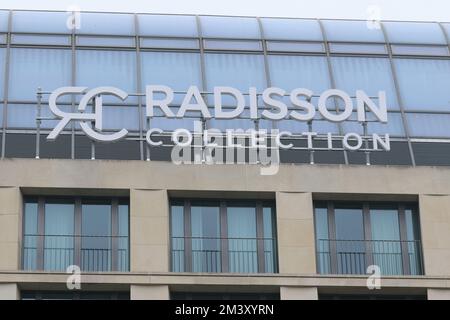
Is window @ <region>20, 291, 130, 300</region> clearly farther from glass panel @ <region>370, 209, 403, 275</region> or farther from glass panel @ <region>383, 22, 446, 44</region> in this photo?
glass panel @ <region>383, 22, 446, 44</region>

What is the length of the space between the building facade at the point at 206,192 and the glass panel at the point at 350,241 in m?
0.06

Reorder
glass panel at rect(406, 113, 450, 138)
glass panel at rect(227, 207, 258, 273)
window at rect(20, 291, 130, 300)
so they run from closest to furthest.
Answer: window at rect(20, 291, 130, 300) → glass panel at rect(227, 207, 258, 273) → glass panel at rect(406, 113, 450, 138)

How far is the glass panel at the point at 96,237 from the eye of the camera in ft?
133

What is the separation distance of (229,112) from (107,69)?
687 centimetres

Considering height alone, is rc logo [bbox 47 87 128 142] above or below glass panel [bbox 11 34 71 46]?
below

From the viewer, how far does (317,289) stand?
4031 cm

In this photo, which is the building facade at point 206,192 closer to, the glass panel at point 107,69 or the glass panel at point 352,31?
the glass panel at point 107,69

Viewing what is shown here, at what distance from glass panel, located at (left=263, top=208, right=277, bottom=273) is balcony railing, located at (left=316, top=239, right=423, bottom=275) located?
5.25 feet

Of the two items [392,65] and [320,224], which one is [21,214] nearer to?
[320,224]

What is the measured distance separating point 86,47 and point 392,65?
12.9m

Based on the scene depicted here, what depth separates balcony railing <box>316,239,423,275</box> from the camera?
41.7m

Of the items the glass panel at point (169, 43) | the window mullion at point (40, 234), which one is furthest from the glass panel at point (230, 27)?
the window mullion at point (40, 234)

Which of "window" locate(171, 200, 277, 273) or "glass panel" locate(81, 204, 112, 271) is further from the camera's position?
"window" locate(171, 200, 277, 273)

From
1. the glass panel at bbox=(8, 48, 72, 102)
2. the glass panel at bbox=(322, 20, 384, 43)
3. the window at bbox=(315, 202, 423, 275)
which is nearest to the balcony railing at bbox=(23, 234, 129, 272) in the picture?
the glass panel at bbox=(8, 48, 72, 102)
